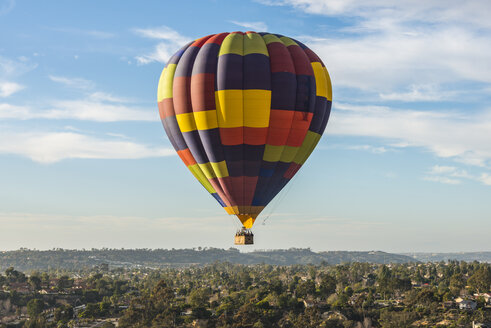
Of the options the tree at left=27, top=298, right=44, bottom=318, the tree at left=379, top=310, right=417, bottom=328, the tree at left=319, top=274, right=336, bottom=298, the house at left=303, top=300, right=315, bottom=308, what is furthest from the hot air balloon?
the tree at left=319, top=274, right=336, bottom=298

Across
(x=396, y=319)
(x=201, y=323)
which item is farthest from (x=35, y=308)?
(x=396, y=319)

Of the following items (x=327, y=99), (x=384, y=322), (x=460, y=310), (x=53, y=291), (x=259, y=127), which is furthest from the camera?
(x=53, y=291)

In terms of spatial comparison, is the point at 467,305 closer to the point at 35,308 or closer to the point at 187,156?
the point at 187,156

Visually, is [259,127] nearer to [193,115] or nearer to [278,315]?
[193,115]

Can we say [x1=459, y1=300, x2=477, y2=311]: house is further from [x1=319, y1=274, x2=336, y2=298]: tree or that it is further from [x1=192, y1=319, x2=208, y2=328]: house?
[x1=192, y1=319, x2=208, y2=328]: house

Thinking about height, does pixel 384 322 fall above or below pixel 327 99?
below

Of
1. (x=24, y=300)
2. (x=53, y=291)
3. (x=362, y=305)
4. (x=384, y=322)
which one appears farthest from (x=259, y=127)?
(x=53, y=291)
